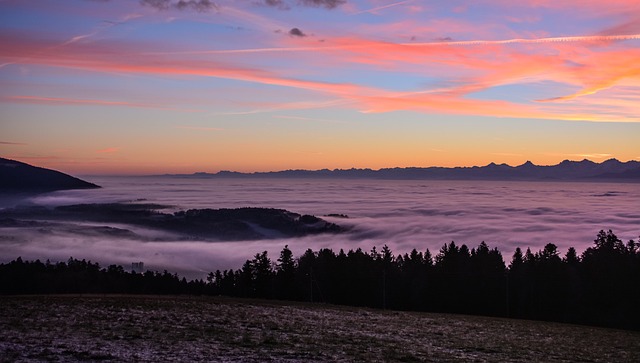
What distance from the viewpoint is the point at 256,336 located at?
23.6m

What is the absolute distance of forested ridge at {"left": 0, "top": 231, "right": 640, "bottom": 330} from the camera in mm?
63031

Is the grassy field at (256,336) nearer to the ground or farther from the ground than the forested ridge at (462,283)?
farther from the ground

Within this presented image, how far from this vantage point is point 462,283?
219 ft

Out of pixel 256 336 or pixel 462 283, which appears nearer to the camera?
pixel 256 336

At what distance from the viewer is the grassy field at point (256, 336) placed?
19.0 meters

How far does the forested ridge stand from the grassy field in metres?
29.0

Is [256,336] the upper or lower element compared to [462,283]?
upper

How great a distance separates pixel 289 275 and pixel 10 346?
53603mm

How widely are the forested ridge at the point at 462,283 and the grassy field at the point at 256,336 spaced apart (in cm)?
2896

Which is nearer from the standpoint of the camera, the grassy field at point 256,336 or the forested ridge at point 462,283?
the grassy field at point 256,336

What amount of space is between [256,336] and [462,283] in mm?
47321

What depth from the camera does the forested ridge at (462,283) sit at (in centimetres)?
6303

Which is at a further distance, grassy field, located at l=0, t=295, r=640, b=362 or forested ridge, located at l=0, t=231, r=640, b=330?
forested ridge, located at l=0, t=231, r=640, b=330

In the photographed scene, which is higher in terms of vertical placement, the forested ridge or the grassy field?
the grassy field
